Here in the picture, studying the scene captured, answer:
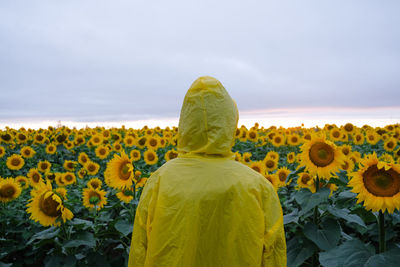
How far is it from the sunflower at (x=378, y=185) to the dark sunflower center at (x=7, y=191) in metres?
4.05

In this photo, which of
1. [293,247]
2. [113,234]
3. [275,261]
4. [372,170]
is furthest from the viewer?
[113,234]

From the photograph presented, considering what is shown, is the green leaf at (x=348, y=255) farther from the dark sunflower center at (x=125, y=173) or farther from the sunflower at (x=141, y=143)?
the sunflower at (x=141, y=143)

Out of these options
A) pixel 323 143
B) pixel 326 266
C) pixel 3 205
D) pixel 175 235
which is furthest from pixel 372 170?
pixel 3 205

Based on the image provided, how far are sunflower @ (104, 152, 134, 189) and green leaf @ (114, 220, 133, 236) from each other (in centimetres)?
41

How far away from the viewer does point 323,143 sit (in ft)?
10.0

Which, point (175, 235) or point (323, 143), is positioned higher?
point (323, 143)

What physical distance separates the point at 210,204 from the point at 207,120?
0.58 metres

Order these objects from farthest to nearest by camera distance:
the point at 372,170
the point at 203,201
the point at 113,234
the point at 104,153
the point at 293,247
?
1. the point at 104,153
2. the point at 113,234
3. the point at 293,247
4. the point at 372,170
5. the point at 203,201

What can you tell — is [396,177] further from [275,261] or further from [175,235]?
[175,235]

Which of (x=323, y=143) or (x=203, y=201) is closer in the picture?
(x=203, y=201)

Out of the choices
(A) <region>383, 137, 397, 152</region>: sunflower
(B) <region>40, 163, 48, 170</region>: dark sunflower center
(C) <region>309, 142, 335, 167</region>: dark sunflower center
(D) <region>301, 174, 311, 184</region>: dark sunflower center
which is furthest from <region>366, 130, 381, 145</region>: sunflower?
(B) <region>40, 163, 48, 170</region>: dark sunflower center

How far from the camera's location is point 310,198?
2.81m

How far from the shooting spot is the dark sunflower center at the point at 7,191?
4.07 meters

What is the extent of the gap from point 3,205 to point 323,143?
413 cm
